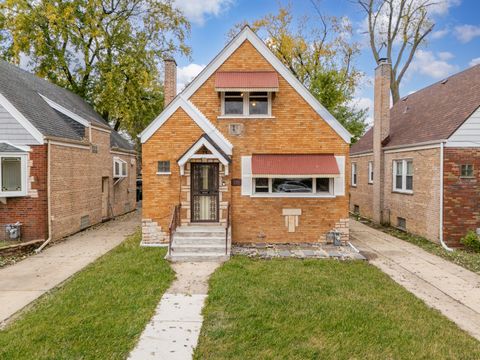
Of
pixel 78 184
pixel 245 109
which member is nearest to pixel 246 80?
pixel 245 109

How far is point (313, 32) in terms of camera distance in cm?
2473

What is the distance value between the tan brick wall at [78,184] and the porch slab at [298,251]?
757cm

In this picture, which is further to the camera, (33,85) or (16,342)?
(33,85)

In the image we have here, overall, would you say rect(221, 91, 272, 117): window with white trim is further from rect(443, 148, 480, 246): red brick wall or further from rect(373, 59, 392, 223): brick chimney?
rect(373, 59, 392, 223): brick chimney

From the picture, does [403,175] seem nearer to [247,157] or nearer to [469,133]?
[469,133]

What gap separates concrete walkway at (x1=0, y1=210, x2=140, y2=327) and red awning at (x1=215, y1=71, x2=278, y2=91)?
24.6 feet

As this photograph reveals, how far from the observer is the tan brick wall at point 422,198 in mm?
11766

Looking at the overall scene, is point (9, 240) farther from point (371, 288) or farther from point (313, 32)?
point (313, 32)

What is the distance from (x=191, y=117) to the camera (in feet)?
36.3

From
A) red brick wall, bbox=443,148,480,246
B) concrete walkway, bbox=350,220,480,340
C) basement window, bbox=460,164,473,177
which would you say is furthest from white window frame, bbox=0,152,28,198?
basement window, bbox=460,164,473,177

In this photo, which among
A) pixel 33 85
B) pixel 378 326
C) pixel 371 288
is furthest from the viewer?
pixel 33 85

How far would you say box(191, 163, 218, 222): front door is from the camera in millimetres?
11352

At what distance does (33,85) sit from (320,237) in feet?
51.6

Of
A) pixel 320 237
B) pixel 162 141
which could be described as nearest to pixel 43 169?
pixel 162 141
